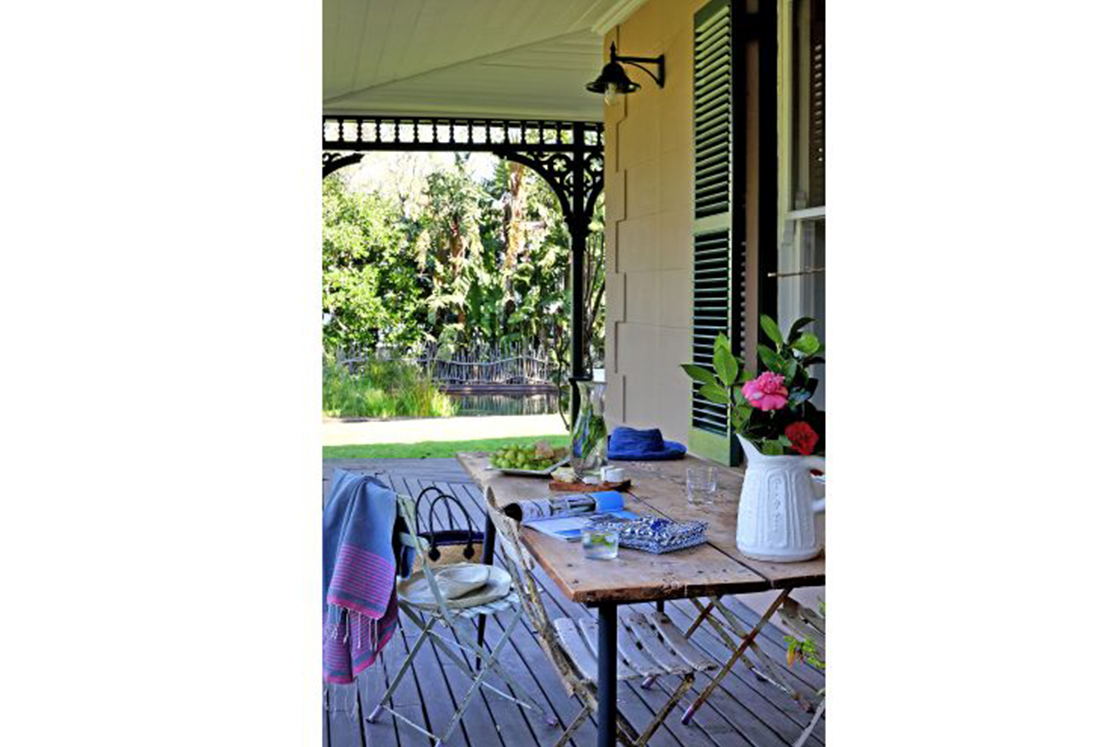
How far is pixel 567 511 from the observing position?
285cm

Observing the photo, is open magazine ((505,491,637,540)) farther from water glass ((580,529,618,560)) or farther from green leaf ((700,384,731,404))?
green leaf ((700,384,731,404))

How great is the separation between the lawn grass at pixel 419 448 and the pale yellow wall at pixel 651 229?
4.13m

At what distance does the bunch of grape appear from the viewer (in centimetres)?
345

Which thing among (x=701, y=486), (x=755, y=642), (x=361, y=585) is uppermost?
(x=701, y=486)

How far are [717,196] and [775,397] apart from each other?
2.00 metres

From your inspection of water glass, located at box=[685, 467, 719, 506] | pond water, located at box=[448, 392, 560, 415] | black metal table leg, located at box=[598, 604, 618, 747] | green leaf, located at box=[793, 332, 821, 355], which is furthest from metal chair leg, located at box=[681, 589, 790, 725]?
pond water, located at box=[448, 392, 560, 415]

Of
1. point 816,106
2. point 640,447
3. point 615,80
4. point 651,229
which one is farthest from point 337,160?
point 816,106

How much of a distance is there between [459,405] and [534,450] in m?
10.5

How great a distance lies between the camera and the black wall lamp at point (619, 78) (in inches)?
186

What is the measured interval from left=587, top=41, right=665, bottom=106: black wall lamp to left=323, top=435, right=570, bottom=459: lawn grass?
5137mm

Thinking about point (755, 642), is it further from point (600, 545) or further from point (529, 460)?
point (600, 545)

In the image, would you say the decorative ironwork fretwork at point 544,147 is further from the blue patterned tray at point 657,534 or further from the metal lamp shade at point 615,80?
the blue patterned tray at point 657,534
